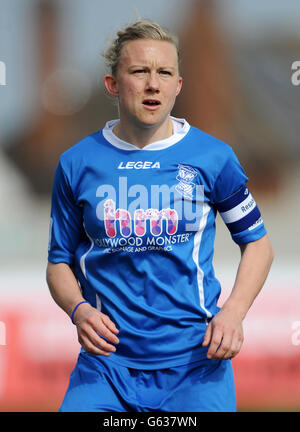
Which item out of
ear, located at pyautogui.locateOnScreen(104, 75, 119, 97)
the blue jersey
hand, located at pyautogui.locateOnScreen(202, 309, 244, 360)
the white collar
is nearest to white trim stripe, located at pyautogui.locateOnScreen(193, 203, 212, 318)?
the blue jersey

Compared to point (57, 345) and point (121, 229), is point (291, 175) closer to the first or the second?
point (57, 345)

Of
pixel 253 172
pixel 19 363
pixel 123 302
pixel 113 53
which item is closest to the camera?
pixel 123 302

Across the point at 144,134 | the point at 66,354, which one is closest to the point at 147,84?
the point at 144,134

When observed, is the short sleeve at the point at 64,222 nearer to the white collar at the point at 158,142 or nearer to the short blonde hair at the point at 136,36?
the white collar at the point at 158,142

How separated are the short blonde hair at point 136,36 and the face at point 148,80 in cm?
2

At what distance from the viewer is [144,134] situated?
2.14 meters

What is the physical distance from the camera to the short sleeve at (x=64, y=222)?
2135mm

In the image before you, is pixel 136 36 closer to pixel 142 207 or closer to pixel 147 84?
pixel 147 84

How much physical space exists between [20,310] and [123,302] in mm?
2877

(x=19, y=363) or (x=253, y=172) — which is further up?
(x=253, y=172)

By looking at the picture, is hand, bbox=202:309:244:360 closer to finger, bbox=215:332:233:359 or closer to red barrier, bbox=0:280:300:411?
finger, bbox=215:332:233:359

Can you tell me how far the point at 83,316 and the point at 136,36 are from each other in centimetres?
89

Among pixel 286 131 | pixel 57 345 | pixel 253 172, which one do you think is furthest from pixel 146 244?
pixel 286 131

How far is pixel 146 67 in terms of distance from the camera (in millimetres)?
2086
